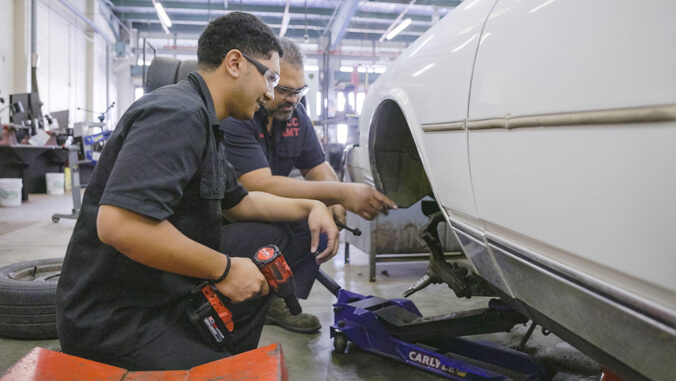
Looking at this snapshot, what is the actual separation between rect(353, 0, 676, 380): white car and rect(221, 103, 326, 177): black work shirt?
1.20m

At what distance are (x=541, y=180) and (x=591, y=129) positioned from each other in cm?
15

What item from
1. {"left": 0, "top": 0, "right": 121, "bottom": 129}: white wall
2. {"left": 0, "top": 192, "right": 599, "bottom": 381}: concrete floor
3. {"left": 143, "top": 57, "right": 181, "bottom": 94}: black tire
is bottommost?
{"left": 0, "top": 192, "right": 599, "bottom": 381}: concrete floor

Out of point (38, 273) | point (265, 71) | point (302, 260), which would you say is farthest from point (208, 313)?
point (38, 273)

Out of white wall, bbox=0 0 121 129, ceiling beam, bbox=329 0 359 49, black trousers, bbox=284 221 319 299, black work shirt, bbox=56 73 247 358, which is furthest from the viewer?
ceiling beam, bbox=329 0 359 49

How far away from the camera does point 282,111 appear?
2.51m

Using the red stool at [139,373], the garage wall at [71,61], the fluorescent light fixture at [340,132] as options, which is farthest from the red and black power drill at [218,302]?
the garage wall at [71,61]

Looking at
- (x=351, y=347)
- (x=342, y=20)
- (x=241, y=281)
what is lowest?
(x=351, y=347)

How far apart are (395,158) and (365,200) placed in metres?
0.23

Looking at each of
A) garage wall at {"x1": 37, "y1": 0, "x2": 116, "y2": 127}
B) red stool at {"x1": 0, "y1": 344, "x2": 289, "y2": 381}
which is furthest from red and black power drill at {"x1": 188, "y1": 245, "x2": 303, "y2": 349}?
garage wall at {"x1": 37, "y1": 0, "x2": 116, "y2": 127}

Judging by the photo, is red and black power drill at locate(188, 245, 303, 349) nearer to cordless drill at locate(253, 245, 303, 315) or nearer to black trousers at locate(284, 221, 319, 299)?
cordless drill at locate(253, 245, 303, 315)

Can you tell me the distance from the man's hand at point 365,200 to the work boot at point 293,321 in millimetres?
634

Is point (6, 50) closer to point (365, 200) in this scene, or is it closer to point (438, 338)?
point (365, 200)

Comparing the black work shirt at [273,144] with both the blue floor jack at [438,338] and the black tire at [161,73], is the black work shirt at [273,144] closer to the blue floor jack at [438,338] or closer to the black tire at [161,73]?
the black tire at [161,73]

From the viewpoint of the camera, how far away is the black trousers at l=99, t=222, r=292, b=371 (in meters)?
1.37
